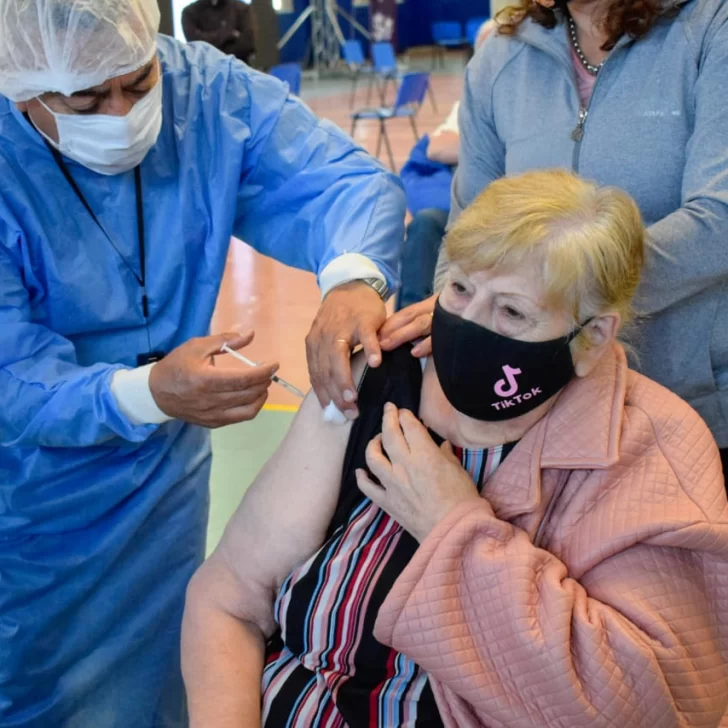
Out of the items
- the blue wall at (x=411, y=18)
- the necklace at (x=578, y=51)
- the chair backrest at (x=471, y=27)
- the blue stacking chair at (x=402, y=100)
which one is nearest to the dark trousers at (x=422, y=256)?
the necklace at (x=578, y=51)

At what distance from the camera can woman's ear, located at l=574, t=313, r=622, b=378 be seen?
51.4 inches

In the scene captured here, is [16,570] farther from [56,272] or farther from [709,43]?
[709,43]

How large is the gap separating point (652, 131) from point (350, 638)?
0.96 metres

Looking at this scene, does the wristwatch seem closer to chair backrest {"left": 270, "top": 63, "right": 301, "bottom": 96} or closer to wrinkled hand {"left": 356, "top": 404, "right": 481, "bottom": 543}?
wrinkled hand {"left": 356, "top": 404, "right": 481, "bottom": 543}

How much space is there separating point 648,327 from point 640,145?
1.02 feet

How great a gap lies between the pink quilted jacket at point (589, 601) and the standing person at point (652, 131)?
31 cm

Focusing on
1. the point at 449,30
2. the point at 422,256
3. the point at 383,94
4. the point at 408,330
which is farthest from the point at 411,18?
the point at 408,330

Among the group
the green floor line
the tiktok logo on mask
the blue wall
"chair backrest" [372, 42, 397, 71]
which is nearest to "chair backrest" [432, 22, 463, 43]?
the blue wall

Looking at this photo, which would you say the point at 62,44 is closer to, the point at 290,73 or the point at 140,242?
the point at 140,242

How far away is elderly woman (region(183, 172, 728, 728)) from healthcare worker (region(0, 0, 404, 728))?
0.51 feet

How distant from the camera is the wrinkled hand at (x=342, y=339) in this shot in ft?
4.45

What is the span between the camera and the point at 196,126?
1704 millimetres

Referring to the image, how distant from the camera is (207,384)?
1.37m

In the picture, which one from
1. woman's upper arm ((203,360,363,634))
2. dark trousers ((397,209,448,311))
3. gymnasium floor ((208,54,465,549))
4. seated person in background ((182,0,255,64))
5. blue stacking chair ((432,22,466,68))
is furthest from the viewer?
blue stacking chair ((432,22,466,68))
